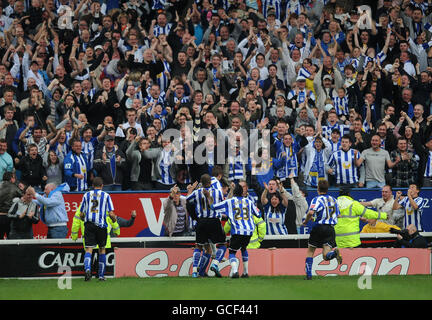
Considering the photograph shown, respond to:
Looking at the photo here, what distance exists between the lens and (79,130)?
20125 millimetres

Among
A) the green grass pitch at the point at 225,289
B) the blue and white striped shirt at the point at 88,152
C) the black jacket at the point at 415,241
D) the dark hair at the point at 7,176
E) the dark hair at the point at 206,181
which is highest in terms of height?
the blue and white striped shirt at the point at 88,152

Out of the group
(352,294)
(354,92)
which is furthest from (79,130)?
(352,294)

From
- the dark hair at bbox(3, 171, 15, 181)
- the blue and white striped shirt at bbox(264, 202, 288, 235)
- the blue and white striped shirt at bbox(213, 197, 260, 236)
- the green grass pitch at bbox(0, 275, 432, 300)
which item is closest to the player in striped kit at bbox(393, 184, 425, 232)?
the blue and white striped shirt at bbox(264, 202, 288, 235)

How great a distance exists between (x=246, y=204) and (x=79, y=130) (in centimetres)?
575

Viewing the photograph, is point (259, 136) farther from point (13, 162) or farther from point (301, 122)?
point (13, 162)

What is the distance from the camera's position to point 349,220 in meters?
16.9

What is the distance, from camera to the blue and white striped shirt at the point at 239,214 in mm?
15938

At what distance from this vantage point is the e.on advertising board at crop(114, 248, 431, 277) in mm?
17016

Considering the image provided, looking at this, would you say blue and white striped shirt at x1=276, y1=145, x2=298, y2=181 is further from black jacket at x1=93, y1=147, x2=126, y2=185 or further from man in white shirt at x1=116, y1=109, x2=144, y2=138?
black jacket at x1=93, y1=147, x2=126, y2=185

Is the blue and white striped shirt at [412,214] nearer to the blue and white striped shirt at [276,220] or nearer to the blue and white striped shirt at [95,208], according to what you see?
the blue and white striped shirt at [276,220]

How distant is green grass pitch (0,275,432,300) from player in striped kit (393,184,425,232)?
9.32 ft

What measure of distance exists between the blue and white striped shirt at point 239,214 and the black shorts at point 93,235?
220 centimetres

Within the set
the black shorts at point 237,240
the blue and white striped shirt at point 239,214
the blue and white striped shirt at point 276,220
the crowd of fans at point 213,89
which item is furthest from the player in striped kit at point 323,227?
the crowd of fans at point 213,89

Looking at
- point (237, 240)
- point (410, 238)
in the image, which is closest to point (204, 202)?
point (237, 240)
